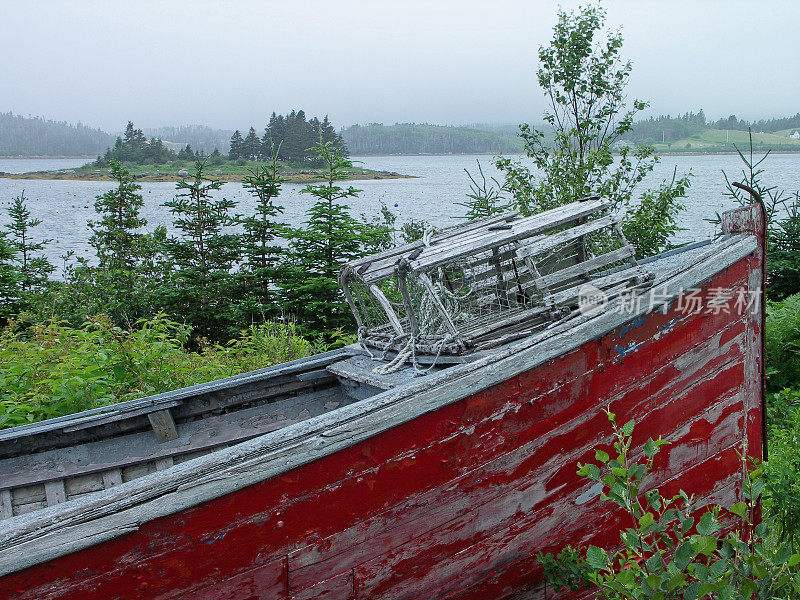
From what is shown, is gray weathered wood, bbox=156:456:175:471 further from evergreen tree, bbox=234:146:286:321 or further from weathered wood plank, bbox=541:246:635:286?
evergreen tree, bbox=234:146:286:321

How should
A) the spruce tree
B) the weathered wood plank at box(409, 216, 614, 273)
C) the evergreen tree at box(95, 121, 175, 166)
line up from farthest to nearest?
the evergreen tree at box(95, 121, 175, 166) < the spruce tree < the weathered wood plank at box(409, 216, 614, 273)

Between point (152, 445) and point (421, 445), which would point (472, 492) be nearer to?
point (421, 445)

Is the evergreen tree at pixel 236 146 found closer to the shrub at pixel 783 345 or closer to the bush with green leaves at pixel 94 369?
the bush with green leaves at pixel 94 369

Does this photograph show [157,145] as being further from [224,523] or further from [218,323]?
[224,523]

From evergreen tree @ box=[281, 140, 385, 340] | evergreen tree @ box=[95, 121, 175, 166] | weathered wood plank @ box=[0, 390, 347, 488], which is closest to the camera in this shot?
weathered wood plank @ box=[0, 390, 347, 488]

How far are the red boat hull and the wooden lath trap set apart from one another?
0.64m

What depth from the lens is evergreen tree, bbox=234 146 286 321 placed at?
35.0 feet

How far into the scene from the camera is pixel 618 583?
2.35 m

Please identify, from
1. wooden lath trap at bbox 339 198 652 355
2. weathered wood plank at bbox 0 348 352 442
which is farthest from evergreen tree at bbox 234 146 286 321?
weathered wood plank at bbox 0 348 352 442

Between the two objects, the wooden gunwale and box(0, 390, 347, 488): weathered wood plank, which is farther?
box(0, 390, 347, 488): weathered wood plank

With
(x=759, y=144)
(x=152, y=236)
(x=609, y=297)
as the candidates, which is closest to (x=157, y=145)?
(x=152, y=236)

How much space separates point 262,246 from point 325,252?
1369 mm

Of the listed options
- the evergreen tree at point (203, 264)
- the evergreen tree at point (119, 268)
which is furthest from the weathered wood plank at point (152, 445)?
the evergreen tree at point (119, 268)

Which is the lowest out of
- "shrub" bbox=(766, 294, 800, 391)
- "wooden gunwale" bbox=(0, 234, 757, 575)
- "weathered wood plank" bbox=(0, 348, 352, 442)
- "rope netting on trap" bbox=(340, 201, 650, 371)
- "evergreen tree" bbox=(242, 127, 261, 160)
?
"shrub" bbox=(766, 294, 800, 391)
